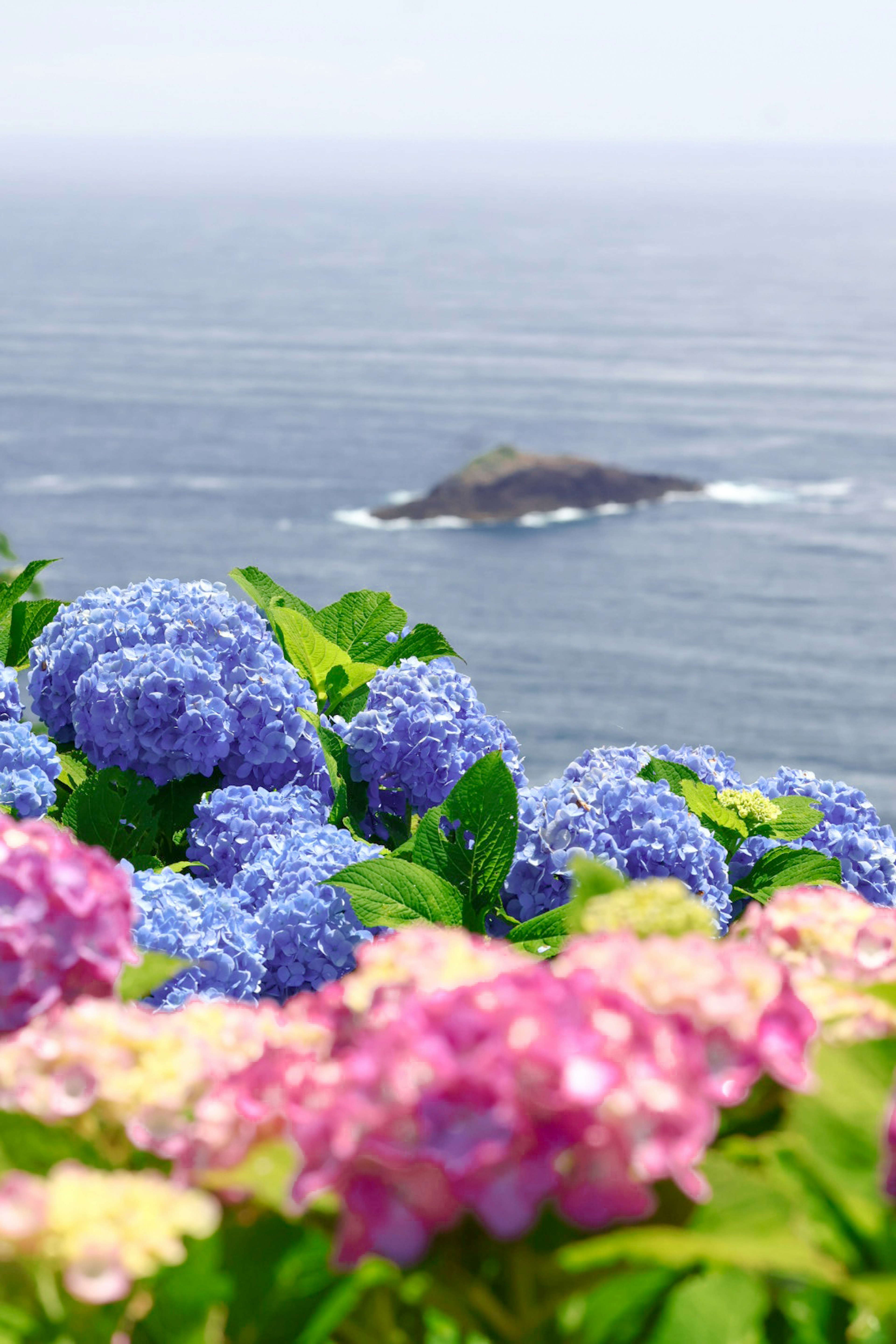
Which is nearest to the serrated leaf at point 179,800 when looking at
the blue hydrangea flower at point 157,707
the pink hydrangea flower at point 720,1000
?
the blue hydrangea flower at point 157,707

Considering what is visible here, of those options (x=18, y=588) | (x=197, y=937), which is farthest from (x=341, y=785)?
(x=18, y=588)

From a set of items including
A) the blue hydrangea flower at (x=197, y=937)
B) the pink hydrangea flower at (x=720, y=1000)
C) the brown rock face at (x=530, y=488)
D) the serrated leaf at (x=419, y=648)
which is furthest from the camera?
the brown rock face at (x=530, y=488)

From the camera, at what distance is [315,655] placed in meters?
3.79

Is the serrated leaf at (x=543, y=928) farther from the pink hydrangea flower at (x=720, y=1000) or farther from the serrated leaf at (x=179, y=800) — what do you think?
the pink hydrangea flower at (x=720, y=1000)

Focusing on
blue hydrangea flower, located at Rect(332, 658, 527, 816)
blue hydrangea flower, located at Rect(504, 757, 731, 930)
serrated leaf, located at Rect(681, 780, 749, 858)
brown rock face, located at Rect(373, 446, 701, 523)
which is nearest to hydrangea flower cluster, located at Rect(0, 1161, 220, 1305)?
blue hydrangea flower, located at Rect(504, 757, 731, 930)

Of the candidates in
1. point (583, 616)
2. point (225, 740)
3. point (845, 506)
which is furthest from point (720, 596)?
point (225, 740)

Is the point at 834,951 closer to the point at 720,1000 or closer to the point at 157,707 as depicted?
the point at 720,1000

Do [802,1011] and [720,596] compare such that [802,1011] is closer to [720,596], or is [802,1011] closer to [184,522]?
[720,596]

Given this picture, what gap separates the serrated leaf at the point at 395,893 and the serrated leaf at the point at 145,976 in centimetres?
129

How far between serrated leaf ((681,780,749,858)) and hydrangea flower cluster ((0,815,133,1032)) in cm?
216

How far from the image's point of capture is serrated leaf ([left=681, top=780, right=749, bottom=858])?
338cm

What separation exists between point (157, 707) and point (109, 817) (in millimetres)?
297

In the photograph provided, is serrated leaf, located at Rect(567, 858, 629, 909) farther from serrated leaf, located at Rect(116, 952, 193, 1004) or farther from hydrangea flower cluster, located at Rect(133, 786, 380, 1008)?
hydrangea flower cluster, located at Rect(133, 786, 380, 1008)

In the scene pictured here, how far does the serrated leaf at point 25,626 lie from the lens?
12.9ft
